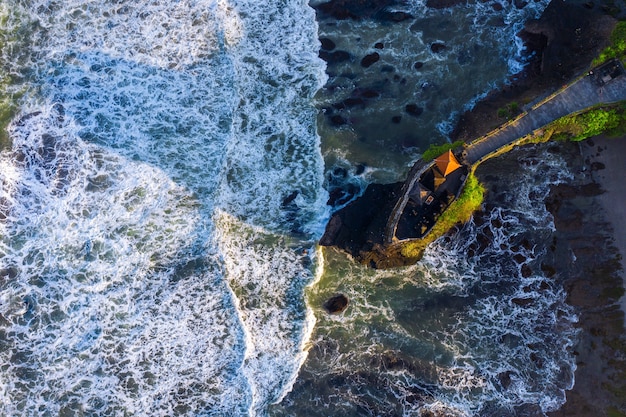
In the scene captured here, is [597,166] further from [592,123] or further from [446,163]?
[446,163]

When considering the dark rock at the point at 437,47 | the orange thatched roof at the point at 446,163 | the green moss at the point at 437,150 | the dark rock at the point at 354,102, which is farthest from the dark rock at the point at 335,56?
the orange thatched roof at the point at 446,163

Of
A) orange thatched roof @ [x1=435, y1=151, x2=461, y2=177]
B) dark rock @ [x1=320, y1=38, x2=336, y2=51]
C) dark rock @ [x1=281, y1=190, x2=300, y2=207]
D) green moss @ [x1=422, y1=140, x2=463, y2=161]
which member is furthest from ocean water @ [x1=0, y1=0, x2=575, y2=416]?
orange thatched roof @ [x1=435, y1=151, x2=461, y2=177]

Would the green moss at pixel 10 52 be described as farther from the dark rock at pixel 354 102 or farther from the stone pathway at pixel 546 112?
the stone pathway at pixel 546 112

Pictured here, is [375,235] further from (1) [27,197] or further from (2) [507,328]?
(1) [27,197]

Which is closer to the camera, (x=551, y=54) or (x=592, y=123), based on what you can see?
(x=592, y=123)

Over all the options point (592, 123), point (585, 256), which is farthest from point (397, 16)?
point (585, 256)
